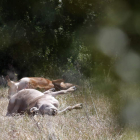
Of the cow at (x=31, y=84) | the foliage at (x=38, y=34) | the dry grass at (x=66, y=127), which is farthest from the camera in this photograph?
the foliage at (x=38, y=34)

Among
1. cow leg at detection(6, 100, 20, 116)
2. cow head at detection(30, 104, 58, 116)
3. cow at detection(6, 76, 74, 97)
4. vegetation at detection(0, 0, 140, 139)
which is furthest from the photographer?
cow at detection(6, 76, 74, 97)

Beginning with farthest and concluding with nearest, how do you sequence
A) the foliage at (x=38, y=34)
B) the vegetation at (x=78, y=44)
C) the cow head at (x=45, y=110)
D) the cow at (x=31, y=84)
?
1. the foliage at (x=38, y=34)
2. the cow at (x=31, y=84)
3. the vegetation at (x=78, y=44)
4. the cow head at (x=45, y=110)

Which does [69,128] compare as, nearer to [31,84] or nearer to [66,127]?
[66,127]

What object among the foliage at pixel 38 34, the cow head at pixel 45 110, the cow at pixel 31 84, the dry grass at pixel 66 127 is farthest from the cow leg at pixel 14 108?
the foliage at pixel 38 34

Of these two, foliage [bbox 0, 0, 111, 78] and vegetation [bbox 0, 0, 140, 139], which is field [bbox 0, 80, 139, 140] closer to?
vegetation [bbox 0, 0, 140, 139]

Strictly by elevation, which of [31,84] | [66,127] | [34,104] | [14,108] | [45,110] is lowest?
[31,84]

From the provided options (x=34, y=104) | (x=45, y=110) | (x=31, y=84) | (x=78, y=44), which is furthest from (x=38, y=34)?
(x=45, y=110)

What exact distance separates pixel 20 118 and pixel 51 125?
110cm

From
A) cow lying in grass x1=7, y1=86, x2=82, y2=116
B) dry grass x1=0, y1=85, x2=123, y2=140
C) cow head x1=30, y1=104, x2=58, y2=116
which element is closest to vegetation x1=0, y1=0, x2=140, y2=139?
cow lying in grass x1=7, y1=86, x2=82, y2=116

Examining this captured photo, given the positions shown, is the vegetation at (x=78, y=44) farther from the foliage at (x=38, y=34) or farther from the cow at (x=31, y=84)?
the cow at (x=31, y=84)

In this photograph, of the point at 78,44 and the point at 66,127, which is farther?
the point at 78,44

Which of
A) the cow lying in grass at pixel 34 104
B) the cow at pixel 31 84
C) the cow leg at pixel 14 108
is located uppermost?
the cow lying in grass at pixel 34 104

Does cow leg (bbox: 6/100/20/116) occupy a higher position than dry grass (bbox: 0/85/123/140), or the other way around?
dry grass (bbox: 0/85/123/140)

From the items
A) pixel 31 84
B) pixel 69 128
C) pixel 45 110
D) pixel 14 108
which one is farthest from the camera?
pixel 31 84
